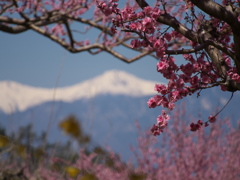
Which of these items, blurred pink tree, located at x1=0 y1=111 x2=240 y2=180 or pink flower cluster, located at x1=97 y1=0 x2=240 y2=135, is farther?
blurred pink tree, located at x1=0 y1=111 x2=240 y2=180

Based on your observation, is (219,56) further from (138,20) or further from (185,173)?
(185,173)

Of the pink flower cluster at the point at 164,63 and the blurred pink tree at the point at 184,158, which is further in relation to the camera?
the blurred pink tree at the point at 184,158

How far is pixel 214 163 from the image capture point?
5.40 metres

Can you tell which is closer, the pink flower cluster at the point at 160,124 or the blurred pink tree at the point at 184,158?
the pink flower cluster at the point at 160,124

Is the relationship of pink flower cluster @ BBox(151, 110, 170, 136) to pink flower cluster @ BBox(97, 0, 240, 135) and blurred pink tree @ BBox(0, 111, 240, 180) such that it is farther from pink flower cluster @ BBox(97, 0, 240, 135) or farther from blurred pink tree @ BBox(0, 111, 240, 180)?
blurred pink tree @ BBox(0, 111, 240, 180)

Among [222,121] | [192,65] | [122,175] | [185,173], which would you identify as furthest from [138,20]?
[222,121]

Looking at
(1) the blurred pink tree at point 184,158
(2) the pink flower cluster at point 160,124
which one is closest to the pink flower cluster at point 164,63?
(2) the pink flower cluster at point 160,124

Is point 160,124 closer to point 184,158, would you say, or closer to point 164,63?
point 164,63

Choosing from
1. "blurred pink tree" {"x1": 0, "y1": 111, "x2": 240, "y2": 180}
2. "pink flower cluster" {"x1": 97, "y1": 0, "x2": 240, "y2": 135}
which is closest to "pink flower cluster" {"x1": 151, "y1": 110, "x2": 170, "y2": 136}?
"pink flower cluster" {"x1": 97, "y1": 0, "x2": 240, "y2": 135}

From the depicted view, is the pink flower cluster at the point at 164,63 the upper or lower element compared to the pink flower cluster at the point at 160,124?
upper

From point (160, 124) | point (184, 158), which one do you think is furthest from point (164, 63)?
point (184, 158)

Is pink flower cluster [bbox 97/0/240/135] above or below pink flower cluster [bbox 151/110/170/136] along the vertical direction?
above

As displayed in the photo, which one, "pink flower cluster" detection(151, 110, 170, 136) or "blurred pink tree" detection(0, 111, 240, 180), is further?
"blurred pink tree" detection(0, 111, 240, 180)

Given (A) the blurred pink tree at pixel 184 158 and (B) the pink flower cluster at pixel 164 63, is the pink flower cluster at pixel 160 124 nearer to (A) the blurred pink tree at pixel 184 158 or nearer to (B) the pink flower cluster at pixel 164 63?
(B) the pink flower cluster at pixel 164 63
